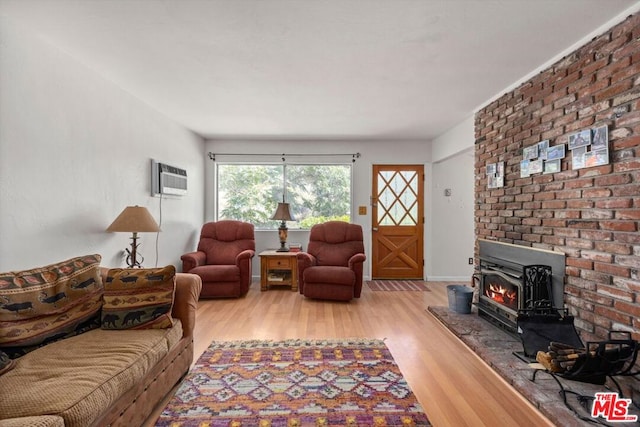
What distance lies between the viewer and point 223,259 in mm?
4746

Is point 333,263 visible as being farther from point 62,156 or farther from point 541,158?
point 62,156

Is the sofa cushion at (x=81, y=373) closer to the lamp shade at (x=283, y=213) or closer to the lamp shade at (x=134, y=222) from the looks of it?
the lamp shade at (x=134, y=222)

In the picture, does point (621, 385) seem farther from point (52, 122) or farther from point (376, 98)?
point (52, 122)

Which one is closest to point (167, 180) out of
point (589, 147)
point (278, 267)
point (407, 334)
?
point (278, 267)

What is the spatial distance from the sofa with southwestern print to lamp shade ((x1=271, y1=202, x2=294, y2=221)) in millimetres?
2680

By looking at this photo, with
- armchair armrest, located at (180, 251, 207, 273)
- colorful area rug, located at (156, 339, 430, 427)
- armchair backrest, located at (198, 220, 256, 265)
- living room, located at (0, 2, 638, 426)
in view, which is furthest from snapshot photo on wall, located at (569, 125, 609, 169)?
armchair armrest, located at (180, 251, 207, 273)

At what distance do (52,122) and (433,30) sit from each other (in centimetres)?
274

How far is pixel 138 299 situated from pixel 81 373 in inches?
25.6

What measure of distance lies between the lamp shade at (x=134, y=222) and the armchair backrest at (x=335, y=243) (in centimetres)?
224

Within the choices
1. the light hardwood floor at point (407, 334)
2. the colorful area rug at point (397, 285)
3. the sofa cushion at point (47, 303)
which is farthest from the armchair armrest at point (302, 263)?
the sofa cushion at point (47, 303)

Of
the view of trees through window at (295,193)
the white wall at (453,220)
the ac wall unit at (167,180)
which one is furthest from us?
the view of trees through window at (295,193)

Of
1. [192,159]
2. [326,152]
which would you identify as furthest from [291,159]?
[192,159]

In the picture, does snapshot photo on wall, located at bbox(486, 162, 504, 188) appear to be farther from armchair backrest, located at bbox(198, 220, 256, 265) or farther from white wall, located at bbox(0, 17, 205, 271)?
white wall, located at bbox(0, 17, 205, 271)

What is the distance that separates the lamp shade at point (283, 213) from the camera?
5.00 meters
